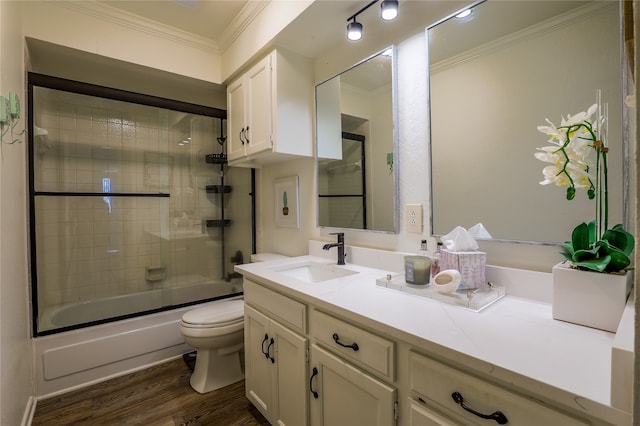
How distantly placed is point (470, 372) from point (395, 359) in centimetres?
23

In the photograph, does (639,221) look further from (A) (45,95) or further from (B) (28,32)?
(A) (45,95)

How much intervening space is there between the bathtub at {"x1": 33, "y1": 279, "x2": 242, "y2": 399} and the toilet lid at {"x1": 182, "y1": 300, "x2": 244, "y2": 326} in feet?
1.64

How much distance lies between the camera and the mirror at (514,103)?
3.18 feet

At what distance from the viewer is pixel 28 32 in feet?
5.90

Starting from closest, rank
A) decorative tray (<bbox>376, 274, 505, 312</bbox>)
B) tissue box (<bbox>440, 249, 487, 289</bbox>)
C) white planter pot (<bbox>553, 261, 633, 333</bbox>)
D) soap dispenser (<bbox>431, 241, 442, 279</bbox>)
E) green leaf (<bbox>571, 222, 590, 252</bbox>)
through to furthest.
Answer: white planter pot (<bbox>553, 261, 633, 333</bbox>) → green leaf (<bbox>571, 222, 590, 252</bbox>) → decorative tray (<bbox>376, 274, 505, 312</bbox>) → tissue box (<bbox>440, 249, 487, 289</bbox>) → soap dispenser (<bbox>431, 241, 442, 279</bbox>)

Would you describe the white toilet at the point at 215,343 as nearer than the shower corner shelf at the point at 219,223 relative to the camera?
Yes

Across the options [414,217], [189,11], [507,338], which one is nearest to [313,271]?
[414,217]

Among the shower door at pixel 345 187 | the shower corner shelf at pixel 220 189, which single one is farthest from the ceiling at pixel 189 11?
the shower corner shelf at pixel 220 189

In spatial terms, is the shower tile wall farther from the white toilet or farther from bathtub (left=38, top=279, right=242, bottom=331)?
the white toilet

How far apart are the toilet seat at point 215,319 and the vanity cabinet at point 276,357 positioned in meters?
0.34

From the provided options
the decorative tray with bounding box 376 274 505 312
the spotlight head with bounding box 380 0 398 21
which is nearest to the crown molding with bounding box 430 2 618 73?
the spotlight head with bounding box 380 0 398 21

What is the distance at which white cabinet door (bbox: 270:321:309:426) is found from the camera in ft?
4.07

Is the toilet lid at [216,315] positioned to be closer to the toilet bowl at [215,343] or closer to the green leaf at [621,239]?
the toilet bowl at [215,343]

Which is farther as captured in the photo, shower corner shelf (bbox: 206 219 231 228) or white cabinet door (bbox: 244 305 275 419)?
shower corner shelf (bbox: 206 219 231 228)
